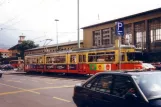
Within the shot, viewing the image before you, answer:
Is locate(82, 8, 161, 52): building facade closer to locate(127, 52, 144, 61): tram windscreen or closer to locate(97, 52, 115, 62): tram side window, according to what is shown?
locate(97, 52, 115, 62): tram side window

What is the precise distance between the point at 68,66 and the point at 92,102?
69.8 feet

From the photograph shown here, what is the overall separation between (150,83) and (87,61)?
19310 millimetres

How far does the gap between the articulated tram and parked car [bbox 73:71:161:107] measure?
47.9 feet

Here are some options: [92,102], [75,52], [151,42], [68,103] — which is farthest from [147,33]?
[92,102]

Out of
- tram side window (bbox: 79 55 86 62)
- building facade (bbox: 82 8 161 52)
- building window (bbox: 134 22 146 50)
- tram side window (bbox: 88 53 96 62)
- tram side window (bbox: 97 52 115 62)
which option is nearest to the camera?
tram side window (bbox: 97 52 115 62)

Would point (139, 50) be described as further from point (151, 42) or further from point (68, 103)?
point (151, 42)

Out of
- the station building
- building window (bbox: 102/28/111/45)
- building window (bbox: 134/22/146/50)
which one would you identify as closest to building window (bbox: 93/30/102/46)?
the station building

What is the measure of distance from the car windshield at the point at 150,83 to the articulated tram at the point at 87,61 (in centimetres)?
1524

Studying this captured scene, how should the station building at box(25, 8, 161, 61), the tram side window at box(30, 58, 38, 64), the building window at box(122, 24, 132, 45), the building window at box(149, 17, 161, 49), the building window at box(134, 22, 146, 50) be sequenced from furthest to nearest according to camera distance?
the building window at box(122, 24, 132, 45)
the building window at box(134, 22, 146, 50)
the station building at box(25, 8, 161, 61)
the building window at box(149, 17, 161, 49)
the tram side window at box(30, 58, 38, 64)

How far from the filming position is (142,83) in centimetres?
512

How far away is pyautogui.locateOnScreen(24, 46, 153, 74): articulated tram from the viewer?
68.9 feet

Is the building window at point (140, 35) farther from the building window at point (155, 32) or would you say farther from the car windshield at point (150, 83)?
the car windshield at point (150, 83)

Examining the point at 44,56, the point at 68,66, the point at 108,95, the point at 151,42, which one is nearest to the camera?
the point at 108,95

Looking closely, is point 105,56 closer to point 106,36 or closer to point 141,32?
point 141,32
